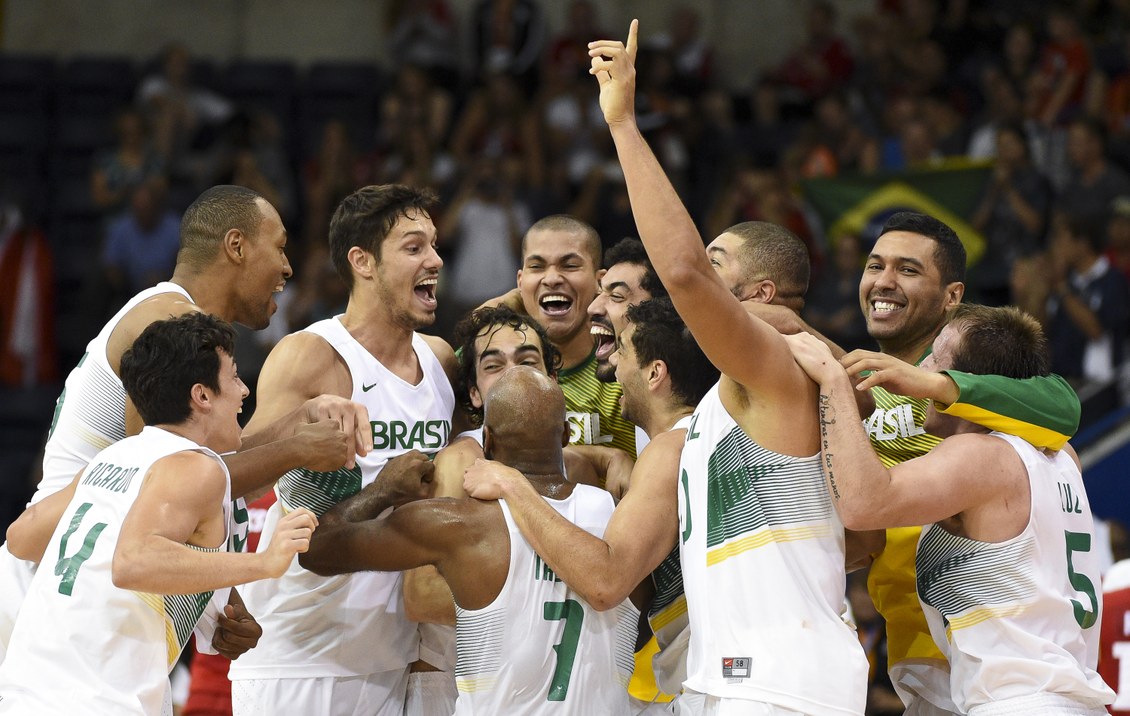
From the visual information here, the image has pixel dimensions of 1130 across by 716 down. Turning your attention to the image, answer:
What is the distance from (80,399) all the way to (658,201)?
264cm

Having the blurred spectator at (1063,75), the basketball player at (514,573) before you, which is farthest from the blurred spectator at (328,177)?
the basketball player at (514,573)

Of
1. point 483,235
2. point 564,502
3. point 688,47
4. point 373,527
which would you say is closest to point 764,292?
point 564,502

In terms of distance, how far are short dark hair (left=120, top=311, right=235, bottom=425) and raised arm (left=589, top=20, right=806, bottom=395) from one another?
1641mm

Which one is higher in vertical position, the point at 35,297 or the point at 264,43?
the point at 264,43

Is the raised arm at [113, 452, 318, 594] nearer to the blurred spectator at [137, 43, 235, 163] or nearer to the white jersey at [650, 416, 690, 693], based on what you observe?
the white jersey at [650, 416, 690, 693]

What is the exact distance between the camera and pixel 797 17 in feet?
54.8

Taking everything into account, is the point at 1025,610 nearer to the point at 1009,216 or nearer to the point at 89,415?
the point at 89,415

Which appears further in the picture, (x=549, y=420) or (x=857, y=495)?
(x=549, y=420)

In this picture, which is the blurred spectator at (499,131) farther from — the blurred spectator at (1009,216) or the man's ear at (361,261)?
the man's ear at (361,261)

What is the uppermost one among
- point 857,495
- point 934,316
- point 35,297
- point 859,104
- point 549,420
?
point 859,104

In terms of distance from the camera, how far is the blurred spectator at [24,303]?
13867 millimetres

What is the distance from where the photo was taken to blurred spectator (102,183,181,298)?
13531mm

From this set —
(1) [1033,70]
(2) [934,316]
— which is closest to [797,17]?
(1) [1033,70]

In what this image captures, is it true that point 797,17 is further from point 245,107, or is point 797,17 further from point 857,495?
point 857,495
